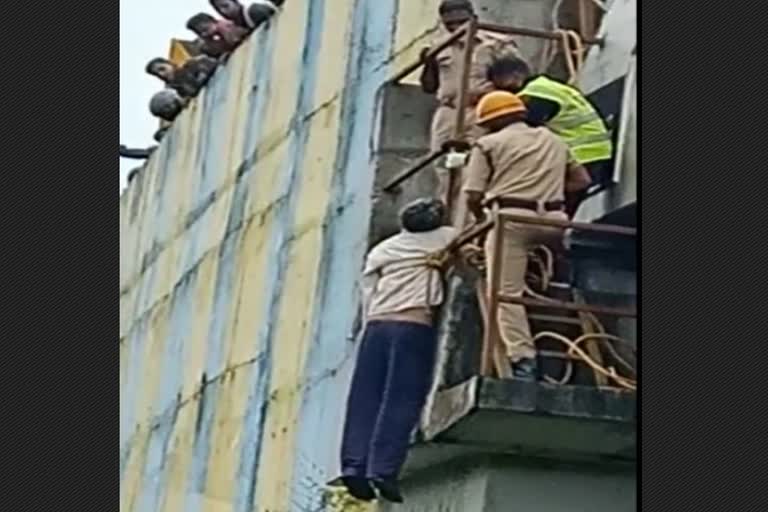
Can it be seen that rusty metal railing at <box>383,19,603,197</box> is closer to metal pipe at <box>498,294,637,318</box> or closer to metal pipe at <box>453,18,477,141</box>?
metal pipe at <box>453,18,477,141</box>

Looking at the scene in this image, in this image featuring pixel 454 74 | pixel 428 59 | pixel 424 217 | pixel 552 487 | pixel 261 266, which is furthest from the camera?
pixel 261 266

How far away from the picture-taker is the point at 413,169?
11.0 m

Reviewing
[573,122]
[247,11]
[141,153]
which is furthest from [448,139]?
[141,153]

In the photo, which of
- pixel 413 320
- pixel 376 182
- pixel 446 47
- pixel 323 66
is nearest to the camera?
pixel 413 320

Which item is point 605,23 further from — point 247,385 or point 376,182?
point 247,385

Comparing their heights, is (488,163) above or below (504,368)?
above

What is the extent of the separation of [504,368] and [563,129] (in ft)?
3.36

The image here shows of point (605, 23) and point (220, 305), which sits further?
point (220, 305)

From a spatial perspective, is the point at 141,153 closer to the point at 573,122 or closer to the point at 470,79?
the point at 470,79

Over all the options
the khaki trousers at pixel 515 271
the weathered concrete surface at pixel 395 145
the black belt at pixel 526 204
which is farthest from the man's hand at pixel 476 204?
the weathered concrete surface at pixel 395 145

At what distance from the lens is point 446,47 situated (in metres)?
10.4

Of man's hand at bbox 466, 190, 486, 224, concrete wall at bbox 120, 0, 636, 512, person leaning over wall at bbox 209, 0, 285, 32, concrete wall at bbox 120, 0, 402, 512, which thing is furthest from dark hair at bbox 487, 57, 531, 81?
person leaning over wall at bbox 209, 0, 285, 32

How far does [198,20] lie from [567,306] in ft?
24.9

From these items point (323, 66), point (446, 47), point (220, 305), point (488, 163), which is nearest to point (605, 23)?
point (446, 47)
